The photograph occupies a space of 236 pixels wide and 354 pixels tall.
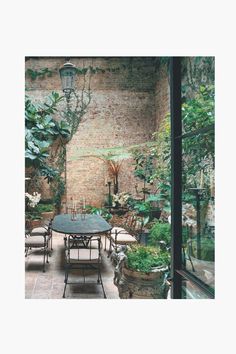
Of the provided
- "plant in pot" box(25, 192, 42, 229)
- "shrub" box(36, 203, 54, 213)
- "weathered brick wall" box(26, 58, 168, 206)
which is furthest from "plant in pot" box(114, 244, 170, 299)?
"weathered brick wall" box(26, 58, 168, 206)

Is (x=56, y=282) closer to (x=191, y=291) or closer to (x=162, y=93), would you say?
(x=191, y=291)

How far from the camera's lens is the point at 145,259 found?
9.72ft

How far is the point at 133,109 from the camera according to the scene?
834 centimetres

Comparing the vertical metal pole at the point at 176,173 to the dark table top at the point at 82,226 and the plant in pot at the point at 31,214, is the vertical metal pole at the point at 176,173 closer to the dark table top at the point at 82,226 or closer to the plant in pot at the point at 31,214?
the dark table top at the point at 82,226

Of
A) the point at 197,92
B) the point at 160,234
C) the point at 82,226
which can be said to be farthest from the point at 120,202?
the point at 197,92

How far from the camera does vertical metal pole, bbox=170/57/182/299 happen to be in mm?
1961

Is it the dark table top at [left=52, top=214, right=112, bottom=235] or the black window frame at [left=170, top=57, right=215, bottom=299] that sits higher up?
the black window frame at [left=170, top=57, right=215, bottom=299]

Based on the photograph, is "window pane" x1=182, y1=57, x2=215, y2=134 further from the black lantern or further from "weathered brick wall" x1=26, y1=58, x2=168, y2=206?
"weathered brick wall" x1=26, y1=58, x2=168, y2=206

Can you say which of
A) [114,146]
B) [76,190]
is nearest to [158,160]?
[114,146]

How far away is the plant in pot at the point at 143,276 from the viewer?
9.32 feet

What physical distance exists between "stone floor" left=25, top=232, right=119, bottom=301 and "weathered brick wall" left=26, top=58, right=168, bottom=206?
3.09m

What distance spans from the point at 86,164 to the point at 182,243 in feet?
21.3

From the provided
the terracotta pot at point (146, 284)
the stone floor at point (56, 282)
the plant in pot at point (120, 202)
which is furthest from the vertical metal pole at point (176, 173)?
the plant in pot at point (120, 202)
